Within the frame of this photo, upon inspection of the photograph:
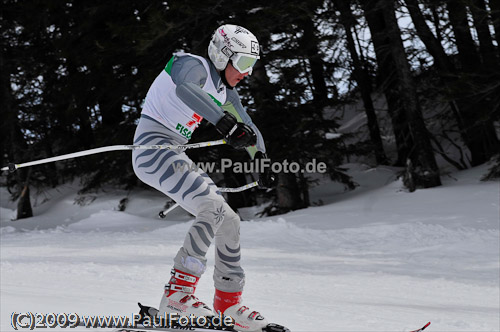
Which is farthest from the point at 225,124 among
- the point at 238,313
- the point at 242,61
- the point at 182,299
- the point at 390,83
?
the point at 390,83

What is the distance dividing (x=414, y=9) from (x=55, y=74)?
10516 millimetres

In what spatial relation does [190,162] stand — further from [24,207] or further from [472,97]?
[24,207]

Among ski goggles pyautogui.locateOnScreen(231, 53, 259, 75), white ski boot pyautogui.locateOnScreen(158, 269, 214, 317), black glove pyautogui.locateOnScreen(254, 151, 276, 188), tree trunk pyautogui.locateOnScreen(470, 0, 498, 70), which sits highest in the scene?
tree trunk pyautogui.locateOnScreen(470, 0, 498, 70)

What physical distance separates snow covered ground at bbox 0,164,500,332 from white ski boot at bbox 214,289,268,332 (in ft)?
2.29

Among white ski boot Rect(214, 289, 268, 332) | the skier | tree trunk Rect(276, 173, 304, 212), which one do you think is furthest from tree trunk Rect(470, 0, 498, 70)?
white ski boot Rect(214, 289, 268, 332)

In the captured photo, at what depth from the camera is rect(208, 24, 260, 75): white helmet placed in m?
3.56

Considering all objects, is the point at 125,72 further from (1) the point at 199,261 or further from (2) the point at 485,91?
(1) the point at 199,261

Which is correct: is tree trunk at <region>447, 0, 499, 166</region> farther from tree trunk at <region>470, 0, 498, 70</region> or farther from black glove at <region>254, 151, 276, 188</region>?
black glove at <region>254, 151, 276, 188</region>

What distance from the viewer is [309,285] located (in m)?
6.15

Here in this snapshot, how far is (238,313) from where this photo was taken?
138 inches

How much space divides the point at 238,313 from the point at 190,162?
38.8 inches

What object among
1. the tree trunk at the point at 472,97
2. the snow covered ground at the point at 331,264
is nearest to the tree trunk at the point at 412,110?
the snow covered ground at the point at 331,264

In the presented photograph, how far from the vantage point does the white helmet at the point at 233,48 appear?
3.56 meters

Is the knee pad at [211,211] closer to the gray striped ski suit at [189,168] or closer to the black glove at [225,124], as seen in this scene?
the gray striped ski suit at [189,168]
